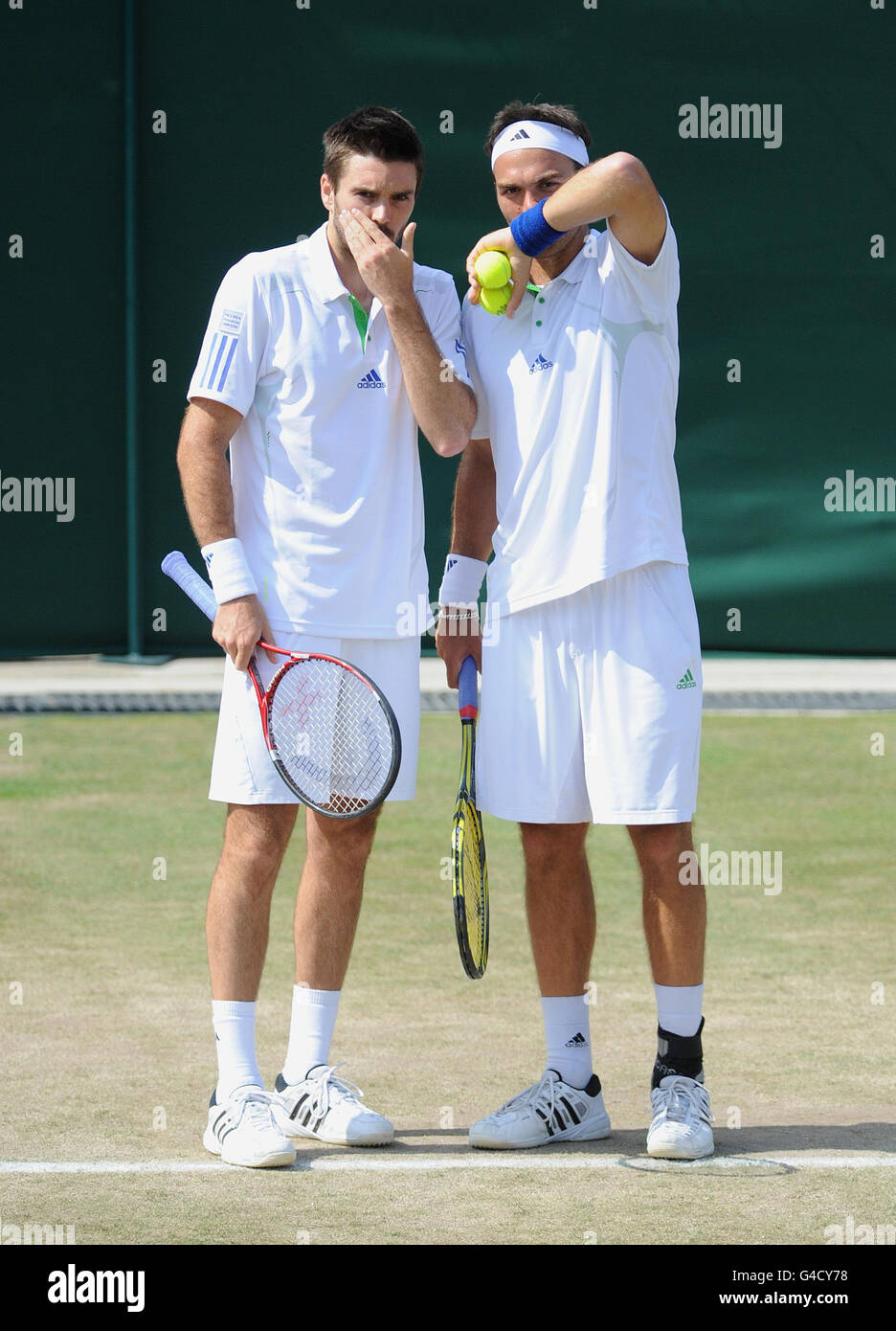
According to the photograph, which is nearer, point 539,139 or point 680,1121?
point 680,1121

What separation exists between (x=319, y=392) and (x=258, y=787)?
72 centimetres

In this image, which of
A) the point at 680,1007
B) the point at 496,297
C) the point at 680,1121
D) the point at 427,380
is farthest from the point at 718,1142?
the point at 496,297

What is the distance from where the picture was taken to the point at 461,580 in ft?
11.9

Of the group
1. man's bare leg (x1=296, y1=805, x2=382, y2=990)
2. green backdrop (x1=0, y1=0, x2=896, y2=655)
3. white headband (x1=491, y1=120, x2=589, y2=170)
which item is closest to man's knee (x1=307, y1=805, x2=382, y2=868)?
man's bare leg (x1=296, y1=805, x2=382, y2=990)

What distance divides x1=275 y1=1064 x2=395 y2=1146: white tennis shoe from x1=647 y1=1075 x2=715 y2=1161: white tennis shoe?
1.57 ft

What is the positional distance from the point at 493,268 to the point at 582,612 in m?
0.63

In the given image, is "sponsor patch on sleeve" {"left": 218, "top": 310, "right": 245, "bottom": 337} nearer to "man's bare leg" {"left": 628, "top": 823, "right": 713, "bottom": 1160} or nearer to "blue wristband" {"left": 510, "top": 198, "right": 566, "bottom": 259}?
"blue wristband" {"left": 510, "top": 198, "right": 566, "bottom": 259}

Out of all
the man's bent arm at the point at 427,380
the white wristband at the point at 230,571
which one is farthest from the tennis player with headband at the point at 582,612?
the white wristband at the point at 230,571

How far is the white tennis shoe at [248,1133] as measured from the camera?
10.6ft

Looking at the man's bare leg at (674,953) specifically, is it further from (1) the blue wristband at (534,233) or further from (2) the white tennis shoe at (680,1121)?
(1) the blue wristband at (534,233)

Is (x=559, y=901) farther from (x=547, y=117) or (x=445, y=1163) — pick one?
(x=547, y=117)

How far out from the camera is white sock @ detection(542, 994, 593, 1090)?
138 inches

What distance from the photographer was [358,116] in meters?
3.44

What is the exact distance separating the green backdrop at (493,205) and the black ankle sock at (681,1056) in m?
6.06
